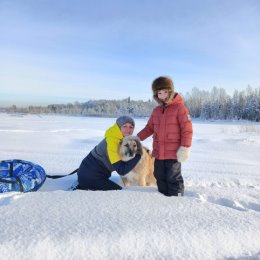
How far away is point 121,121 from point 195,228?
1.85 meters

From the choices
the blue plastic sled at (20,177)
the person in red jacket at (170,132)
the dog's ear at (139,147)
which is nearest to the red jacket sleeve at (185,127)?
the person in red jacket at (170,132)

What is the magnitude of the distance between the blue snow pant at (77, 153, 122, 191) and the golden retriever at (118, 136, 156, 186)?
0.26 m

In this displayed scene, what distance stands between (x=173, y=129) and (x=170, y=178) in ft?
1.86

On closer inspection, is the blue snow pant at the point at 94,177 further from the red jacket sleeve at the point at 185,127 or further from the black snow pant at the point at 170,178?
the red jacket sleeve at the point at 185,127

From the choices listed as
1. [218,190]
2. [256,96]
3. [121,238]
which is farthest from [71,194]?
[256,96]

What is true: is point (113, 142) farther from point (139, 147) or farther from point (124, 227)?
point (124, 227)

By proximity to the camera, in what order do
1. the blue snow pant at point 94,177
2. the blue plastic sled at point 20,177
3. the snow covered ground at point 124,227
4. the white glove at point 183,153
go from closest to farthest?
the snow covered ground at point 124,227 < the white glove at point 183,153 < the blue plastic sled at point 20,177 < the blue snow pant at point 94,177

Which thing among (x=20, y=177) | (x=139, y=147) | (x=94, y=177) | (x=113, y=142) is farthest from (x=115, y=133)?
(x=20, y=177)

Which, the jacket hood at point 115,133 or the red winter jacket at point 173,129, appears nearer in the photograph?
the red winter jacket at point 173,129

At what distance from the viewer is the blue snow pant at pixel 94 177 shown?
3746mm

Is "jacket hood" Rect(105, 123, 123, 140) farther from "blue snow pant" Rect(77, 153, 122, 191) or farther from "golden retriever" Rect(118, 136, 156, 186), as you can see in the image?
"blue snow pant" Rect(77, 153, 122, 191)

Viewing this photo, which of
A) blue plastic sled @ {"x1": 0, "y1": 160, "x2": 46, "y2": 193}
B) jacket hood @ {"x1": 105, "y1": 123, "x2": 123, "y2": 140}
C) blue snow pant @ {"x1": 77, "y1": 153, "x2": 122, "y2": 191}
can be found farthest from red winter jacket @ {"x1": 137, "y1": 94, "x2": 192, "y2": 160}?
blue plastic sled @ {"x1": 0, "y1": 160, "x2": 46, "y2": 193}

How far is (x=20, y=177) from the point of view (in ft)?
11.5

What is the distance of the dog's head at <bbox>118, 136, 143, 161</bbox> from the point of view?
3.66m
